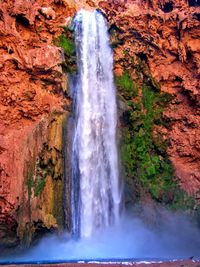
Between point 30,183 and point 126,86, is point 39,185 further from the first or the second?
point 126,86

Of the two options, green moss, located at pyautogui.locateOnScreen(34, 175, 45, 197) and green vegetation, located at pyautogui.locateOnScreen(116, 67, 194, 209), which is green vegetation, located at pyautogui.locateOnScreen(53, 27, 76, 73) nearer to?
green vegetation, located at pyautogui.locateOnScreen(116, 67, 194, 209)

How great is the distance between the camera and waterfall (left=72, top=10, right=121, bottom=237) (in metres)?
16.9

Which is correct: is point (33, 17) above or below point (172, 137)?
above

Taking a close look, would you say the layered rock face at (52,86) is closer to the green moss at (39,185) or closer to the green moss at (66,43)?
the green moss at (39,185)

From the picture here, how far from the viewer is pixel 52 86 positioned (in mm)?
17750

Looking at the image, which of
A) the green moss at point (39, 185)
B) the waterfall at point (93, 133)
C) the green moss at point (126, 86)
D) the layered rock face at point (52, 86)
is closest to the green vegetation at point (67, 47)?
the waterfall at point (93, 133)

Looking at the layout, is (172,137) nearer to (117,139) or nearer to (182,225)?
(117,139)

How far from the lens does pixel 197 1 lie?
2308cm

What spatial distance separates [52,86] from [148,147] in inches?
222

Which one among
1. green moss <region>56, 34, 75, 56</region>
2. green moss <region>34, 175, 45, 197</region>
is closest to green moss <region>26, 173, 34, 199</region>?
green moss <region>34, 175, 45, 197</region>

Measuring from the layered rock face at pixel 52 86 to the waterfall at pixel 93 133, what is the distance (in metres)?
0.66

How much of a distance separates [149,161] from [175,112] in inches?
113

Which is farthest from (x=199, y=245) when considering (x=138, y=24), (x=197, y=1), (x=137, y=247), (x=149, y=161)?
(x=197, y=1)

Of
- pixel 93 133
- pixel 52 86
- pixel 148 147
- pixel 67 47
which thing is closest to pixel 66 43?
pixel 67 47
